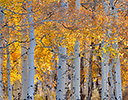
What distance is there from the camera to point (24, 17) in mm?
12656

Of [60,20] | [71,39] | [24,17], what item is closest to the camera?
[60,20]

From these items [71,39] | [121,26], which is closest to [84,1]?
[121,26]

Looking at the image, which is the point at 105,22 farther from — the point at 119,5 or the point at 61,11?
the point at 119,5

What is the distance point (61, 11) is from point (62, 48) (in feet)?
5.60

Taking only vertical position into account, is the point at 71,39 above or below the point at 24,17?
below

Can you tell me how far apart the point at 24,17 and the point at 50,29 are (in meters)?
1.44

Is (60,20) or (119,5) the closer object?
(60,20)

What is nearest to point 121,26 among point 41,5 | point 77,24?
point 77,24

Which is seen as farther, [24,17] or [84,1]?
[84,1]

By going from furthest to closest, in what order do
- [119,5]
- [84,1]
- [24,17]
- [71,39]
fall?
[84,1] → [119,5] → [24,17] → [71,39]

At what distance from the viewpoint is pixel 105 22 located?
484 inches

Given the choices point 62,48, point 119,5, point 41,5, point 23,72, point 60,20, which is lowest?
point 23,72

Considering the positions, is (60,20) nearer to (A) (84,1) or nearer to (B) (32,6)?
(B) (32,6)

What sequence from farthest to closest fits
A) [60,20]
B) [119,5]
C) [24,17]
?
[119,5], [24,17], [60,20]
